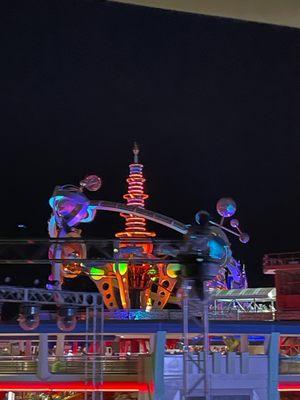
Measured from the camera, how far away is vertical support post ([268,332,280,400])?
51.7 ft

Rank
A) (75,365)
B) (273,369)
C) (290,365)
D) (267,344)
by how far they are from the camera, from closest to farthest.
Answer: (273,369), (267,344), (290,365), (75,365)

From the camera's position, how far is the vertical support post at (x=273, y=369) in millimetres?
15752

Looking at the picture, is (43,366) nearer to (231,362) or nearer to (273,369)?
(231,362)

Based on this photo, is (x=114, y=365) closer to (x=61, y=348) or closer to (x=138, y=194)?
(x=61, y=348)

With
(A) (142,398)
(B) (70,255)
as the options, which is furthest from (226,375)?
(B) (70,255)

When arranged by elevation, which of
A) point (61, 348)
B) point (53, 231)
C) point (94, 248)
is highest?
point (53, 231)

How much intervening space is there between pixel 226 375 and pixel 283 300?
9.26m

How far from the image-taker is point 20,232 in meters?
40.3

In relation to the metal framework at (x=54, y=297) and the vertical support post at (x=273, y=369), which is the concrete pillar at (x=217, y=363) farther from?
the metal framework at (x=54, y=297)

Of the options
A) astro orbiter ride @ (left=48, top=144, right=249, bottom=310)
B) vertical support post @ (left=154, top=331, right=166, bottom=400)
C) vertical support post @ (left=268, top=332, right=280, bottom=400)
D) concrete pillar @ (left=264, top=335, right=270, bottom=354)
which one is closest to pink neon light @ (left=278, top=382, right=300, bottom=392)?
vertical support post @ (left=268, top=332, right=280, bottom=400)

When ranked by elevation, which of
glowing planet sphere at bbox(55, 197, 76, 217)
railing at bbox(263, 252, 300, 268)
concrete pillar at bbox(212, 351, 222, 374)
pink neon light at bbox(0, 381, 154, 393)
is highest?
glowing planet sphere at bbox(55, 197, 76, 217)

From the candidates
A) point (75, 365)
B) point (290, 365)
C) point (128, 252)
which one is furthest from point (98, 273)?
point (128, 252)

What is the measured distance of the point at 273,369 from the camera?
16.0m

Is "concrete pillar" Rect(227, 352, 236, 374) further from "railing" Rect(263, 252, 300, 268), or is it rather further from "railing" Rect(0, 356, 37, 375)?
"railing" Rect(263, 252, 300, 268)
